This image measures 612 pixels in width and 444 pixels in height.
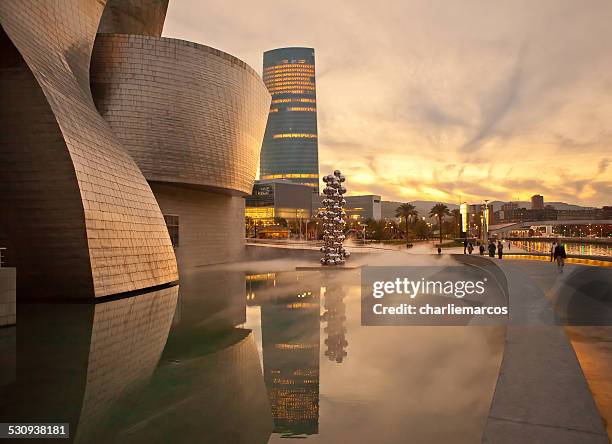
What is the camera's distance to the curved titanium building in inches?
1013

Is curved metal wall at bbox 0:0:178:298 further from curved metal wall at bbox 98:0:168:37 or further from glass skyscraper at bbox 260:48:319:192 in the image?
glass skyscraper at bbox 260:48:319:192

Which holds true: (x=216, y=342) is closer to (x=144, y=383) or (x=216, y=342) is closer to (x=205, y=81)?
(x=144, y=383)

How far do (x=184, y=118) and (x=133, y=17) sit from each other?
8851 millimetres

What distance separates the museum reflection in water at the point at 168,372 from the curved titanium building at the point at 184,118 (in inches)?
583

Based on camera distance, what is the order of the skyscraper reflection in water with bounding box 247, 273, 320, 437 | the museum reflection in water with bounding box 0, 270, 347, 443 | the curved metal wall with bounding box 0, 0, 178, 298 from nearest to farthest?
the museum reflection in water with bounding box 0, 270, 347, 443, the skyscraper reflection in water with bounding box 247, 273, 320, 437, the curved metal wall with bounding box 0, 0, 178, 298

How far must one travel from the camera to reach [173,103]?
88.9 ft

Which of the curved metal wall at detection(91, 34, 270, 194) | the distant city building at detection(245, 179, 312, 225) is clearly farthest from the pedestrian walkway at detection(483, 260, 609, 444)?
the distant city building at detection(245, 179, 312, 225)

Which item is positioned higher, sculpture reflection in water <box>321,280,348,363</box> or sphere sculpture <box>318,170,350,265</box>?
sphere sculpture <box>318,170,350,265</box>

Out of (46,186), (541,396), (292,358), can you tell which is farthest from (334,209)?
(541,396)

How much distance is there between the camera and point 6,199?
1571 cm

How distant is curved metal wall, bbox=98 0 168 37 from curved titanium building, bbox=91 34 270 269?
4060mm

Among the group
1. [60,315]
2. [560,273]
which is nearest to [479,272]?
[560,273]

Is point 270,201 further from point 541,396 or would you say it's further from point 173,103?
point 541,396

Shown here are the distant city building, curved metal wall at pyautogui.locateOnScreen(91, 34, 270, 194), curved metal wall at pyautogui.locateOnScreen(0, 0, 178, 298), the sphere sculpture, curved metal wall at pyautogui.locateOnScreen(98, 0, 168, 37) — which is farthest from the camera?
the distant city building
